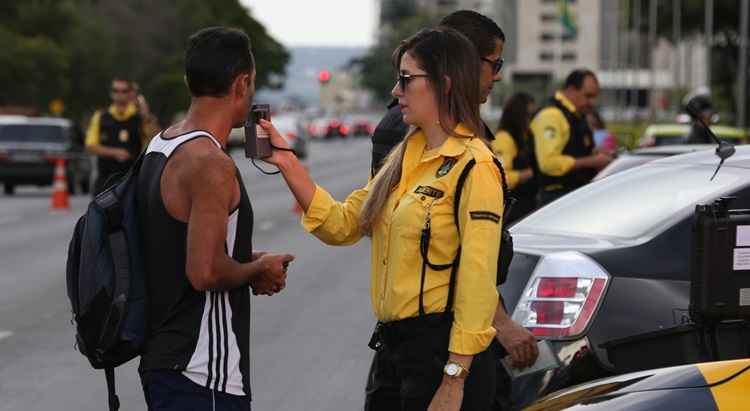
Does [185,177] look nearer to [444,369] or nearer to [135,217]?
[135,217]

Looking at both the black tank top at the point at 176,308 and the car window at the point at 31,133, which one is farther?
the car window at the point at 31,133

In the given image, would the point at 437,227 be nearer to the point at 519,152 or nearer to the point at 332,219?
the point at 332,219

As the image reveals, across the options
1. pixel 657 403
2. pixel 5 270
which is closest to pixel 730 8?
pixel 5 270

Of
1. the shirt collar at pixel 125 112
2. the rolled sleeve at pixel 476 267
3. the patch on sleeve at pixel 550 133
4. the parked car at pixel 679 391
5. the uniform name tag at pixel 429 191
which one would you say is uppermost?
the uniform name tag at pixel 429 191

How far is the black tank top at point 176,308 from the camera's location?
438 centimetres

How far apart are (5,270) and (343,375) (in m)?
7.04

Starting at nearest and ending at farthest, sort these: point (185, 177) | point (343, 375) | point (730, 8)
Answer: point (185, 177), point (343, 375), point (730, 8)

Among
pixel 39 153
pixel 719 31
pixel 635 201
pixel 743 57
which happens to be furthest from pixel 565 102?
pixel 719 31

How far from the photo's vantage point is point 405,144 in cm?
471

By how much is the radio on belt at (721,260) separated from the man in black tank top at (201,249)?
1603 millimetres

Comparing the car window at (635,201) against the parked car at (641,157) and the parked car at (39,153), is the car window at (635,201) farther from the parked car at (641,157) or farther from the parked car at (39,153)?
the parked car at (39,153)

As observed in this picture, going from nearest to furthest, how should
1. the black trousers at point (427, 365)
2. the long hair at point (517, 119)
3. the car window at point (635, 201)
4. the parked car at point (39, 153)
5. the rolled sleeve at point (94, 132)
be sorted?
1. the black trousers at point (427, 365)
2. the car window at point (635, 201)
3. the long hair at point (517, 119)
4. the rolled sleeve at point (94, 132)
5. the parked car at point (39, 153)

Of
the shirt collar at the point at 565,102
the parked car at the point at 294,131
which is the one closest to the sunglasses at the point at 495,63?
the shirt collar at the point at 565,102

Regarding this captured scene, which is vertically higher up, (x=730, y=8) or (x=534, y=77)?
(x=730, y=8)
